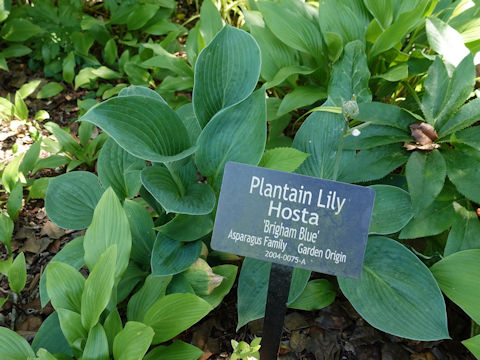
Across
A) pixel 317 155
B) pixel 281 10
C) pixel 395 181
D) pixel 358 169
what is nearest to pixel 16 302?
pixel 317 155

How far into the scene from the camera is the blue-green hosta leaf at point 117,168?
1.55 m

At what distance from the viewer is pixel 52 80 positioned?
2.77 meters

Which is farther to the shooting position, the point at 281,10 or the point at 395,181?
the point at 281,10

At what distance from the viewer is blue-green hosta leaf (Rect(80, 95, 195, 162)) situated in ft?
4.01

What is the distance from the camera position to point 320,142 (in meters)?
1.56

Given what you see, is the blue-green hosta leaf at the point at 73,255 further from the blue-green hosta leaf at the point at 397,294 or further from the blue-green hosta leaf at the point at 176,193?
the blue-green hosta leaf at the point at 397,294

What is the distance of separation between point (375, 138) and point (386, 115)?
3.8 inches

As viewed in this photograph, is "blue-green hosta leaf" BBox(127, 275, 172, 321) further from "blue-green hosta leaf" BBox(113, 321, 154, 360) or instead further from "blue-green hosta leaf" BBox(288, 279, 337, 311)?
"blue-green hosta leaf" BBox(288, 279, 337, 311)

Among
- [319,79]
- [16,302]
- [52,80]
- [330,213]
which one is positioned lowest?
[16,302]

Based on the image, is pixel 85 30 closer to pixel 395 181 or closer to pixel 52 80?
pixel 52 80

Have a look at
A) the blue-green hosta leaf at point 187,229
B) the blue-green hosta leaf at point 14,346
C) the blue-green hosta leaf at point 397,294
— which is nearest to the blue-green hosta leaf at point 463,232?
the blue-green hosta leaf at point 397,294

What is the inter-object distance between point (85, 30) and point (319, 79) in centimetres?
164

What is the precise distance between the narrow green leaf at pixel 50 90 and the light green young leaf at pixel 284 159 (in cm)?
175

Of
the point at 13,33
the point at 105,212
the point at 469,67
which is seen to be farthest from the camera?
the point at 13,33
